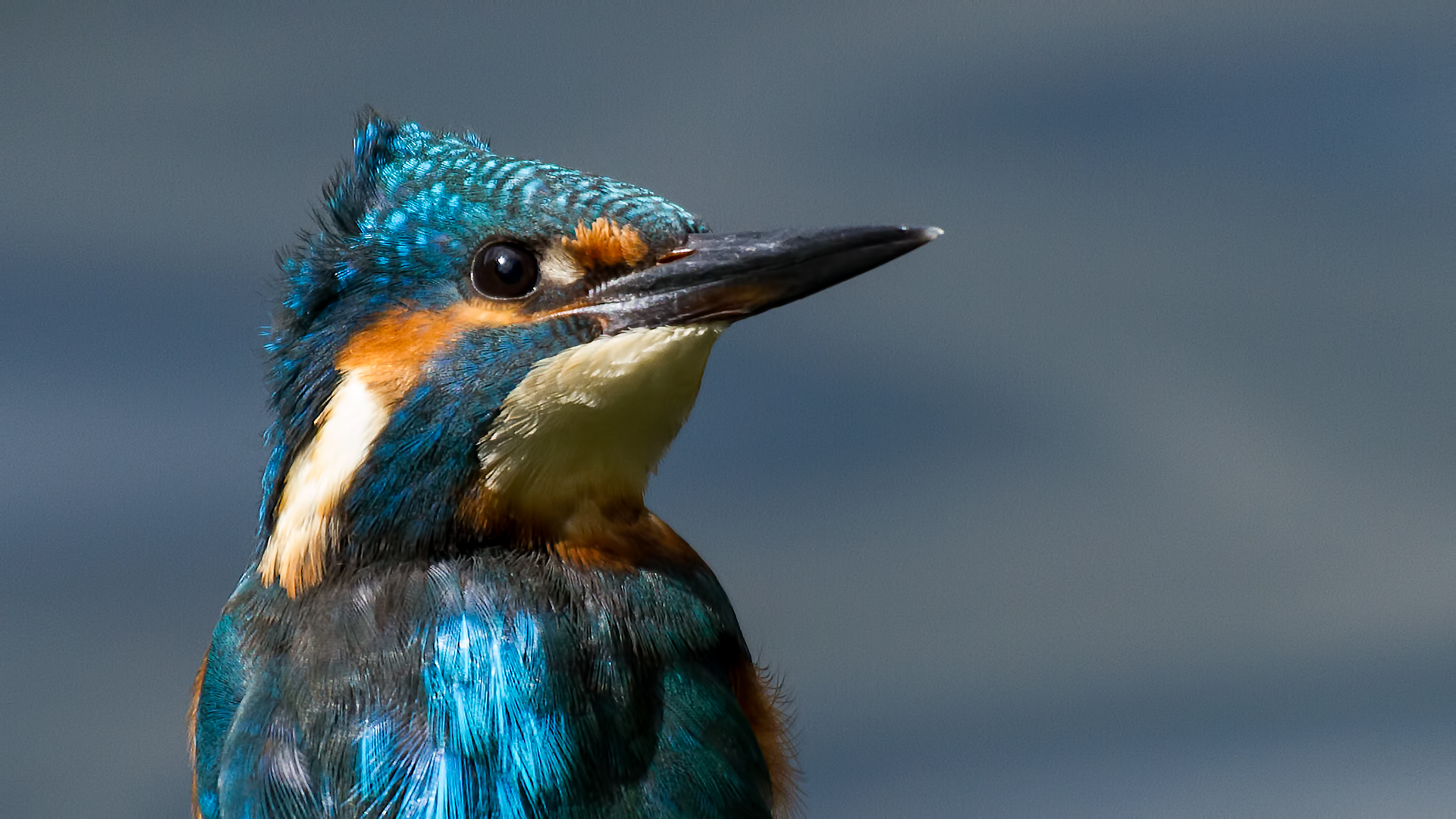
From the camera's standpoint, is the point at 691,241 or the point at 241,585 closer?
the point at 691,241

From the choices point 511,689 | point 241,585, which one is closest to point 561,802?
point 511,689

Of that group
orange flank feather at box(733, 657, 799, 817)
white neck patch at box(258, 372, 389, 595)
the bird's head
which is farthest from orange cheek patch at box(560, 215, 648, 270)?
orange flank feather at box(733, 657, 799, 817)

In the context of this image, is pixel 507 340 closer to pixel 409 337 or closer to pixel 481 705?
pixel 409 337

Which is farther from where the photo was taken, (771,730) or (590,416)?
(771,730)

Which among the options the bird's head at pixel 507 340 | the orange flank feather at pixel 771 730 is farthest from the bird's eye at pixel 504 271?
the orange flank feather at pixel 771 730

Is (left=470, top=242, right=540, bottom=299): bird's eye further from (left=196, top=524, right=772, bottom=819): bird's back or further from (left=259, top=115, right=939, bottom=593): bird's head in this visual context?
(left=196, top=524, right=772, bottom=819): bird's back

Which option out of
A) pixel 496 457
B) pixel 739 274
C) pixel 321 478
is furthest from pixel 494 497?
pixel 739 274

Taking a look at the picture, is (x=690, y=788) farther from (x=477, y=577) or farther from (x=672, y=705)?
(x=477, y=577)
